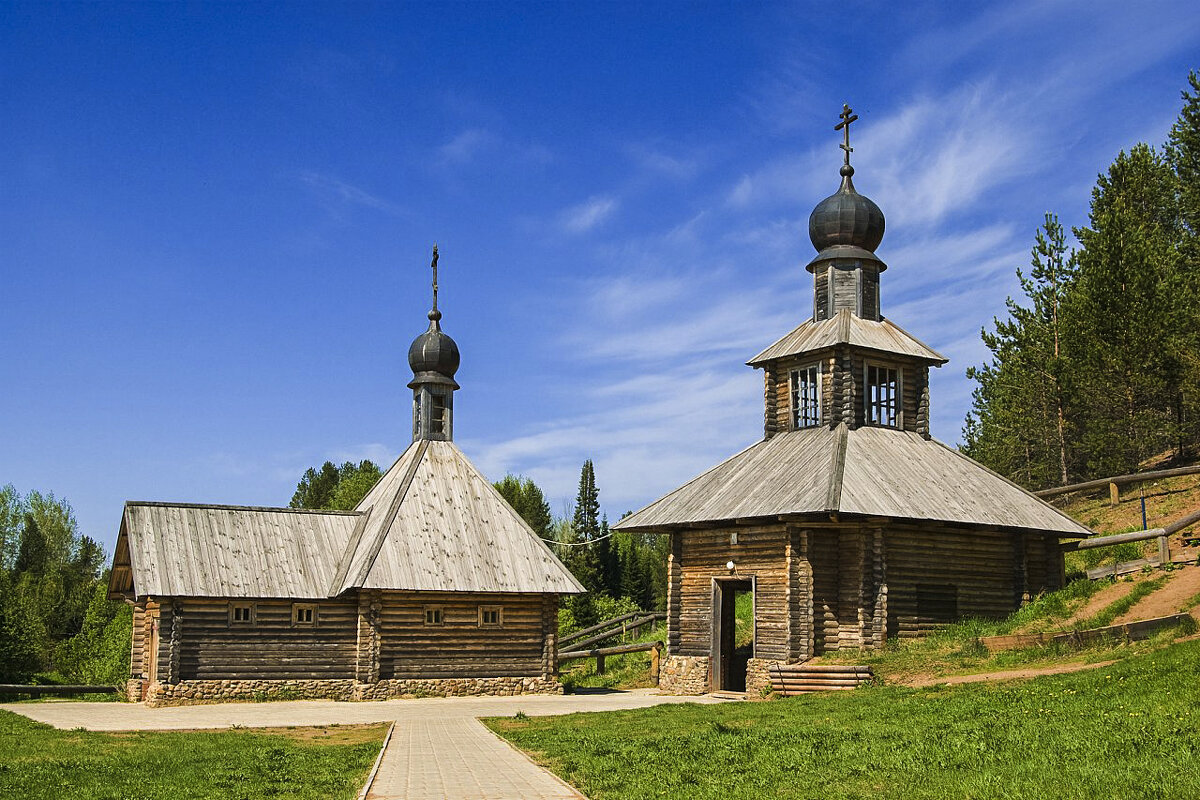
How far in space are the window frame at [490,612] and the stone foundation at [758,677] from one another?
705 cm

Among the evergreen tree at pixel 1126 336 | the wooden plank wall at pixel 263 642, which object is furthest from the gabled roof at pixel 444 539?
the evergreen tree at pixel 1126 336

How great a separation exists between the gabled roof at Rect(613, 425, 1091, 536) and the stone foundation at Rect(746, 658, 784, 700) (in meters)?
3.30

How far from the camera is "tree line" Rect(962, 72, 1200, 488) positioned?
38312mm

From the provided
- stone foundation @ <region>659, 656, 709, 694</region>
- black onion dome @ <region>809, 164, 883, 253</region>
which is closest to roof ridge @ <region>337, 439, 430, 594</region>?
stone foundation @ <region>659, 656, 709, 694</region>

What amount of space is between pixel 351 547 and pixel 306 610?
8.25 feet

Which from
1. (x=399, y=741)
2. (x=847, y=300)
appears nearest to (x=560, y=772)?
(x=399, y=741)

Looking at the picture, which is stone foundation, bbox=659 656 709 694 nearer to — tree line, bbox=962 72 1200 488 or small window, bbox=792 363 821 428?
small window, bbox=792 363 821 428

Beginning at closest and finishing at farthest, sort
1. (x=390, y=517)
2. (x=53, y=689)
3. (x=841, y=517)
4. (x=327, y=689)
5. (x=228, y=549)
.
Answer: (x=841, y=517) → (x=327, y=689) → (x=228, y=549) → (x=390, y=517) → (x=53, y=689)

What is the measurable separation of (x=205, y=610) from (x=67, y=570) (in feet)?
186

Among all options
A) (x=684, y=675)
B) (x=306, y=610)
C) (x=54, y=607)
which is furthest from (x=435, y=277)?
(x=54, y=607)

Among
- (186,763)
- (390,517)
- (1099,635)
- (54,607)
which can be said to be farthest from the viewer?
(54,607)

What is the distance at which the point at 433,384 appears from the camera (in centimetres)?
3600

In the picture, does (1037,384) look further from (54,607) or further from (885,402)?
(54,607)

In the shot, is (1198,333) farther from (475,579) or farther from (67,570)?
(67,570)
